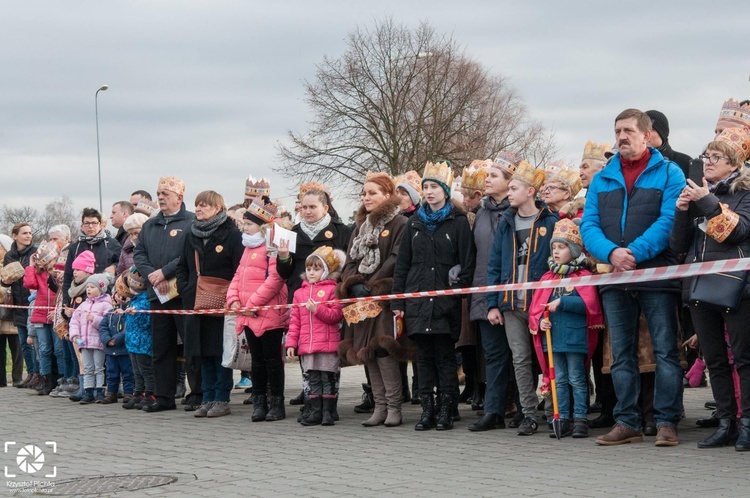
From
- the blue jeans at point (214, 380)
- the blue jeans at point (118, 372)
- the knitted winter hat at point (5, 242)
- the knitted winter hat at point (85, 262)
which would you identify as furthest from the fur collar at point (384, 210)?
the knitted winter hat at point (5, 242)

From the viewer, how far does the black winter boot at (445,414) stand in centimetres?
966

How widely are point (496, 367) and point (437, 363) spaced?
0.57 metres

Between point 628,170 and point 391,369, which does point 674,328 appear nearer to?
point 628,170

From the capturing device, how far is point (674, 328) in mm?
8242

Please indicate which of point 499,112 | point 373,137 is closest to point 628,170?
point 373,137

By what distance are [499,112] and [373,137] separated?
8.61m

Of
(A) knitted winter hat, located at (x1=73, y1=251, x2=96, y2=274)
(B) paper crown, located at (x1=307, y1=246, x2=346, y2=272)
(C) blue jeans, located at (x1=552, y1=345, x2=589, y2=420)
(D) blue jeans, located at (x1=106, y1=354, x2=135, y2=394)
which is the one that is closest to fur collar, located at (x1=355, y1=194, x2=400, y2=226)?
(B) paper crown, located at (x1=307, y1=246, x2=346, y2=272)

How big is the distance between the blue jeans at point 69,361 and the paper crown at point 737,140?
9.37 meters

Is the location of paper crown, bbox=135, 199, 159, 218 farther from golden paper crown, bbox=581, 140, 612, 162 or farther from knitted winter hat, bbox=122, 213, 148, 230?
golden paper crown, bbox=581, 140, 612, 162

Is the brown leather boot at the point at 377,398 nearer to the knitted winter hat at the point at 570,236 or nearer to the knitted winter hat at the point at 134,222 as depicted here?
the knitted winter hat at the point at 570,236

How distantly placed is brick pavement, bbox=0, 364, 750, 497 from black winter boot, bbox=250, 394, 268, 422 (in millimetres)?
136

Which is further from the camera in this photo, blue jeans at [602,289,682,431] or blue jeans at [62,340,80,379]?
blue jeans at [62,340,80,379]

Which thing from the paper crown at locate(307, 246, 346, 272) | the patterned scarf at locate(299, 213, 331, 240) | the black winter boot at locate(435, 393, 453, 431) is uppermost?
the patterned scarf at locate(299, 213, 331, 240)

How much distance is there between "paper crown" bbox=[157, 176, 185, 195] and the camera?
12594mm
